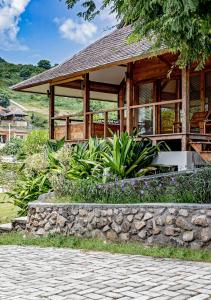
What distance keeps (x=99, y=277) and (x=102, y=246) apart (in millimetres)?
2446

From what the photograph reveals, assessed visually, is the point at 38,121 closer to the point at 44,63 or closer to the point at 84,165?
the point at 44,63

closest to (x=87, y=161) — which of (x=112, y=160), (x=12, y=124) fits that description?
(x=112, y=160)

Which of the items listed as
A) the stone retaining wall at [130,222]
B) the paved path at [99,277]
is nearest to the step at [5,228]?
the stone retaining wall at [130,222]

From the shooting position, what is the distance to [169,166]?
14094 mm

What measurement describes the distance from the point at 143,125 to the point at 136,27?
1255 centimetres

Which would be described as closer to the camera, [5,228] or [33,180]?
[5,228]

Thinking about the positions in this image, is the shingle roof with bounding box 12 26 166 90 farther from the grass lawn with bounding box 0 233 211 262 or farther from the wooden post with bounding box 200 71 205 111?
the grass lawn with bounding box 0 233 211 262

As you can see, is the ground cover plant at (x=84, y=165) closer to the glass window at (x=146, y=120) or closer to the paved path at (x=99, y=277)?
the glass window at (x=146, y=120)

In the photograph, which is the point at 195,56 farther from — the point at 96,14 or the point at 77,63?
the point at 77,63

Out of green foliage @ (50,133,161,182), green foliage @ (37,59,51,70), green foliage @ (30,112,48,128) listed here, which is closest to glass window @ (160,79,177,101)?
green foliage @ (50,133,161,182)

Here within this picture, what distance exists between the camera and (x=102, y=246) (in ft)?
30.4

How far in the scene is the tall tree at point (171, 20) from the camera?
18.6ft

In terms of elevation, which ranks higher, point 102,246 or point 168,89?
point 168,89

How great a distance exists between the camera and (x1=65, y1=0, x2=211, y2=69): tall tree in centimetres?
566
